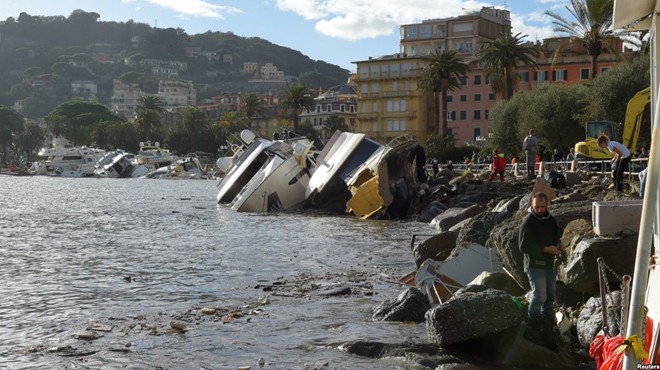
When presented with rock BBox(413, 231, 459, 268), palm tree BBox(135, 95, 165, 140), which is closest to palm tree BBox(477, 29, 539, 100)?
rock BBox(413, 231, 459, 268)

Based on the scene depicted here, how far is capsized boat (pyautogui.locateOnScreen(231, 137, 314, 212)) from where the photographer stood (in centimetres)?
3731

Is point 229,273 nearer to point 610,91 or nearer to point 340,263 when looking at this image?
point 340,263

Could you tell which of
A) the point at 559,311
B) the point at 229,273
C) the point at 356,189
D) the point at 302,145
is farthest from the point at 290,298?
the point at 302,145

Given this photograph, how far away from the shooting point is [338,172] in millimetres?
35719

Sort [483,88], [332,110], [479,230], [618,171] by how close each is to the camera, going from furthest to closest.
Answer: [332,110] → [483,88] → [618,171] → [479,230]

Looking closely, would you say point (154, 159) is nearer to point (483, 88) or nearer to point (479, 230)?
point (483, 88)

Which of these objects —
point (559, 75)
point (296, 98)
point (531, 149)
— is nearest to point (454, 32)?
point (296, 98)

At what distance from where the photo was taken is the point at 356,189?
33.2 metres

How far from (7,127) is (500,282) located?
17416cm

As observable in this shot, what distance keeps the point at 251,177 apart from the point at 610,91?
21.7 metres

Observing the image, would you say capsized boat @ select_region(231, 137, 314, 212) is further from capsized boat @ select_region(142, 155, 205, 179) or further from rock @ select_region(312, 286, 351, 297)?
capsized boat @ select_region(142, 155, 205, 179)

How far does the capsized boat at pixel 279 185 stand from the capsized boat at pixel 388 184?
14.4 feet

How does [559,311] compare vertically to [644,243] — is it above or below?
below

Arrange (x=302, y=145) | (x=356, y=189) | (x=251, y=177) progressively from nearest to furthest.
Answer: (x=356, y=189) < (x=302, y=145) < (x=251, y=177)
